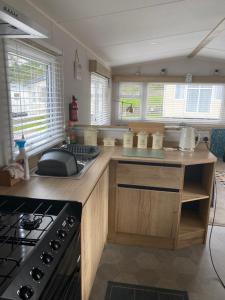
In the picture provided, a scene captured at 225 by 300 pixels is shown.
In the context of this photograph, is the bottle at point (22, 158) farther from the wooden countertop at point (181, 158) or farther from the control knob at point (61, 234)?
the wooden countertop at point (181, 158)

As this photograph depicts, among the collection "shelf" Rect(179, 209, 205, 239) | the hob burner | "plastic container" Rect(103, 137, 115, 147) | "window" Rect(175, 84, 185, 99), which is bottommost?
"shelf" Rect(179, 209, 205, 239)

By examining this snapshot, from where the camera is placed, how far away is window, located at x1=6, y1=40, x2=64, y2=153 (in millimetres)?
1607

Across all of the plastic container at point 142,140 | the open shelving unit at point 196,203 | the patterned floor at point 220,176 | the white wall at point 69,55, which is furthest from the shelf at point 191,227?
the patterned floor at point 220,176

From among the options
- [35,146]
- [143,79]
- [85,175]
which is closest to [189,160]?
[85,175]

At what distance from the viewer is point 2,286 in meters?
0.73

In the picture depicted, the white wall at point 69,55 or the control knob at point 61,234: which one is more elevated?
the white wall at point 69,55

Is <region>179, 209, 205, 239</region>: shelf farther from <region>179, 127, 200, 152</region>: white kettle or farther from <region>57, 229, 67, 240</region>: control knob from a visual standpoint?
<region>57, 229, 67, 240</region>: control knob

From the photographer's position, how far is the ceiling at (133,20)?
74.0 inches

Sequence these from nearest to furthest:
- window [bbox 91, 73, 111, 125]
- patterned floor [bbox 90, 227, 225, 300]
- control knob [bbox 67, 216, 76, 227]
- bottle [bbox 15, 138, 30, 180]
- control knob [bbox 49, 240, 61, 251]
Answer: control knob [bbox 49, 240, 61, 251], control knob [bbox 67, 216, 76, 227], bottle [bbox 15, 138, 30, 180], patterned floor [bbox 90, 227, 225, 300], window [bbox 91, 73, 111, 125]

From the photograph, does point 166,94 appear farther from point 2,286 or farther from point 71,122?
point 2,286

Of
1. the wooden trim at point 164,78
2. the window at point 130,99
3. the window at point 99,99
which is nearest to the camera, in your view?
the window at point 99,99

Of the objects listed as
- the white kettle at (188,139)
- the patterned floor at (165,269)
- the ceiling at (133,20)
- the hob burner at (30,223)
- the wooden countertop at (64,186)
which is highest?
the ceiling at (133,20)

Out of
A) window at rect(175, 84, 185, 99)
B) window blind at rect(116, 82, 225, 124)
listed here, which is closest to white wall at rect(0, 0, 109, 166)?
window blind at rect(116, 82, 225, 124)

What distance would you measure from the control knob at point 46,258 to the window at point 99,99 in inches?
121
